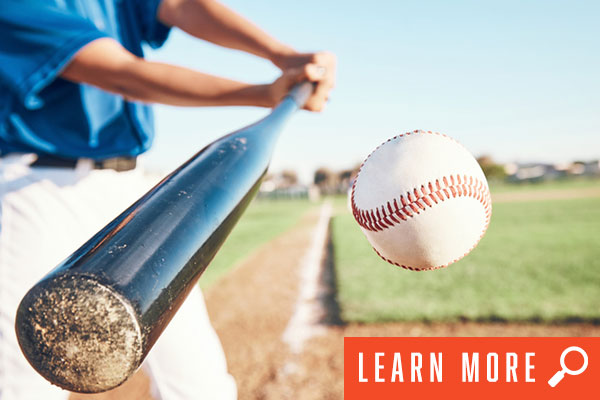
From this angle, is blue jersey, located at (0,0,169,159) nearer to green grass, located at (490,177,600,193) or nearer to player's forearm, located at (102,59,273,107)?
player's forearm, located at (102,59,273,107)

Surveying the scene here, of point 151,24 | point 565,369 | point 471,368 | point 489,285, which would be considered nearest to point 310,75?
point 151,24

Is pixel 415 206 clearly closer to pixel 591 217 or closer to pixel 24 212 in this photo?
pixel 24 212

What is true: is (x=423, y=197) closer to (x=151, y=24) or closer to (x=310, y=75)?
(x=310, y=75)

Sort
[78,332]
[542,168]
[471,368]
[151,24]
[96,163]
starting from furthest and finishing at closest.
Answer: [542,168]
[471,368]
[151,24]
[96,163]
[78,332]

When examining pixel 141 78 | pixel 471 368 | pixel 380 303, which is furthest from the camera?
pixel 380 303

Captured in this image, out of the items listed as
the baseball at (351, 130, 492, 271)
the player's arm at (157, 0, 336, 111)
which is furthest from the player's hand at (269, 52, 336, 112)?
the baseball at (351, 130, 492, 271)

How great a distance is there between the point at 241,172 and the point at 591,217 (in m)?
13.0

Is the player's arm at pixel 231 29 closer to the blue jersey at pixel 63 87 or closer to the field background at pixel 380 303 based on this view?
the blue jersey at pixel 63 87

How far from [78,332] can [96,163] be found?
1038 millimetres

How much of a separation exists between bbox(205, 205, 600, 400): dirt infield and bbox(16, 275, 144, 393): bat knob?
226 centimetres

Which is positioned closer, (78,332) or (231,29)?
(78,332)

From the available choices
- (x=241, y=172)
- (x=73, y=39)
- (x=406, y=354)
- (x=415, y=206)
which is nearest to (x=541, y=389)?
(x=406, y=354)

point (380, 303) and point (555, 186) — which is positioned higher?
point (555, 186)

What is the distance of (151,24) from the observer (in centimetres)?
177
